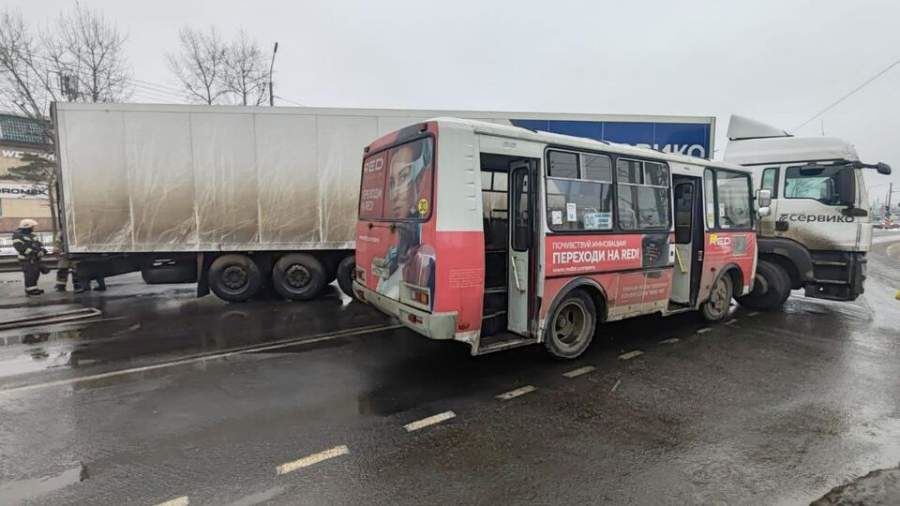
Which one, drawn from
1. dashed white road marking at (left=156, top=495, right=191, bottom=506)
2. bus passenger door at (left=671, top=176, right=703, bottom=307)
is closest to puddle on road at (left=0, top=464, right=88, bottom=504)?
dashed white road marking at (left=156, top=495, right=191, bottom=506)

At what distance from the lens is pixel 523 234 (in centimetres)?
524

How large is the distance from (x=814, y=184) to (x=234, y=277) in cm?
1123

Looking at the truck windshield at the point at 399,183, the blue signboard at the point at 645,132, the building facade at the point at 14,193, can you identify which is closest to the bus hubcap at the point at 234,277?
the truck windshield at the point at 399,183

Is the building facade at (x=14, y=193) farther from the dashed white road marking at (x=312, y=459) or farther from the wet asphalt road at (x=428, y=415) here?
the dashed white road marking at (x=312, y=459)

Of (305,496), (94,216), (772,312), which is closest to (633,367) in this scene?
(305,496)

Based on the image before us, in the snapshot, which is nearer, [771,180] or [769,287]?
[769,287]

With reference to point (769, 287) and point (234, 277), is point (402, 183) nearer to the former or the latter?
point (234, 277)

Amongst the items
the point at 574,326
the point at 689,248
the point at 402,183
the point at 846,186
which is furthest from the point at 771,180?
the point at 402,183

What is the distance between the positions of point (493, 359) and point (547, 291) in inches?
49.8

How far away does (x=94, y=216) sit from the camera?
8.46 metres

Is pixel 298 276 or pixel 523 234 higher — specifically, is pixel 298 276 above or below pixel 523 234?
below

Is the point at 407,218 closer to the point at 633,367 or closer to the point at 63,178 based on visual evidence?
the point at 633,367

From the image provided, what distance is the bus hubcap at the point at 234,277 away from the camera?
29.9ft

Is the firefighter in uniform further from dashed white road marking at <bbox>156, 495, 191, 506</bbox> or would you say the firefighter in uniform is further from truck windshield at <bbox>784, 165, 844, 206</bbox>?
truck windshield at <bbox>784, 165, 844, 206</bbox>
